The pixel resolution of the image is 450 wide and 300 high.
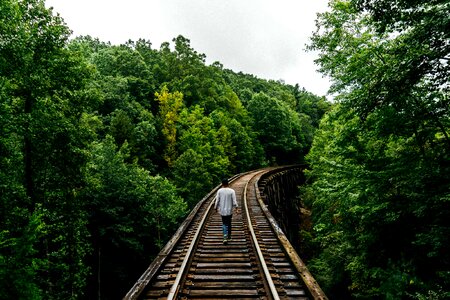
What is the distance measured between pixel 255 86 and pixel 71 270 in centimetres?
6610

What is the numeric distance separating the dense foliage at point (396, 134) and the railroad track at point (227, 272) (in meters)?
2.41

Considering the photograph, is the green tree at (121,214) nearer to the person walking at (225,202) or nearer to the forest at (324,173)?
the forest at (324,173)

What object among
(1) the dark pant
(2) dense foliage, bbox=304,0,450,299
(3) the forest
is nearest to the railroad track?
(1) the dark pant

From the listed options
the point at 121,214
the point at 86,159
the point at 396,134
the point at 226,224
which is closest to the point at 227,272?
the point at 226,224

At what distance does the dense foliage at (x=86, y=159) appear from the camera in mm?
9398

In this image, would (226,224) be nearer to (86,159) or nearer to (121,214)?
(86,159)

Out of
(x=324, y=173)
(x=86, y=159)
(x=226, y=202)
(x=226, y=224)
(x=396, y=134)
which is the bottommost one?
(x=226, y=224)

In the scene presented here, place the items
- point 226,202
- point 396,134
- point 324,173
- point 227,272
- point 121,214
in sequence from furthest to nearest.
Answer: point 121,214
point 324,173
point 396,134
point 226,202
point 227,272

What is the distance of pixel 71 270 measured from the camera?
13312 millimetres

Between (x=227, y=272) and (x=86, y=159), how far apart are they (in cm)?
974

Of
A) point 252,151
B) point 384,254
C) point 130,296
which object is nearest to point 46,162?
point 130,296

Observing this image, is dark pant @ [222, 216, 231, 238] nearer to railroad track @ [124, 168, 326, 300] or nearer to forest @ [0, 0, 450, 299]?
railroad track @ [124, 168, 326, 300]

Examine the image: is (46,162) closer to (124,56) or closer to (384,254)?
(384,254)

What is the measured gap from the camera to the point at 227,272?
17.3 ft
